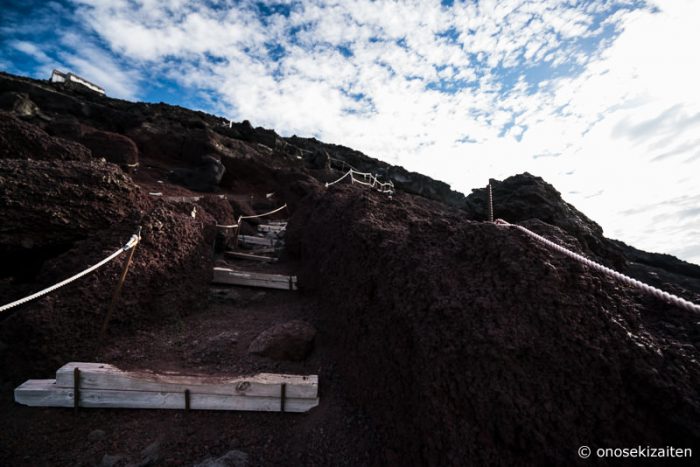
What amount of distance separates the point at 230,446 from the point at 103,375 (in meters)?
1.27

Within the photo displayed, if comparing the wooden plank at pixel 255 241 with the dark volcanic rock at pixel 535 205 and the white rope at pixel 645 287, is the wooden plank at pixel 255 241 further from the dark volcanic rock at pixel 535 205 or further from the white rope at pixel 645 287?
the white rope at pixel 645 287

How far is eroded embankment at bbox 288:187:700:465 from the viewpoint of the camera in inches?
55.1

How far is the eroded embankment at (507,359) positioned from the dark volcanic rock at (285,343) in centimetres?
83

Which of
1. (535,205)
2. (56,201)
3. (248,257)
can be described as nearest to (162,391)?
(56,201)

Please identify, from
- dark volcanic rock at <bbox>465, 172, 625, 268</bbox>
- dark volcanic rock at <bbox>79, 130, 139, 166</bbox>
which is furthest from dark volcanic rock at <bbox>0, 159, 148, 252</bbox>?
dark volcanic rock at <bbox>79, 130, 139, 166</bbox>

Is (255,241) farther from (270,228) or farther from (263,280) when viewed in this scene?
(263,280)

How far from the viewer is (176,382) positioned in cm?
250

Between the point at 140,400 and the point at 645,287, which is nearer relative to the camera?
the point at 645,287

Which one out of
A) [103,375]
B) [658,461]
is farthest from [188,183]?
[658,461]

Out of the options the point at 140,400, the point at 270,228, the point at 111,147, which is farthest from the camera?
the point at 111,147

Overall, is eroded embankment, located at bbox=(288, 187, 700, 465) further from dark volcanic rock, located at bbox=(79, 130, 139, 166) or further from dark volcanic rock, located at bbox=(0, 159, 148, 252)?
dark volcanic rock, located at bbox=(79, 130, 139, 166)

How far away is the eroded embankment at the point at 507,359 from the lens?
1.40 meters

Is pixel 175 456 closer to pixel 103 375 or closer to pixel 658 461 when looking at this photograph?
pixel 103 375

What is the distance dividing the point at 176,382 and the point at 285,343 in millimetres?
1050
